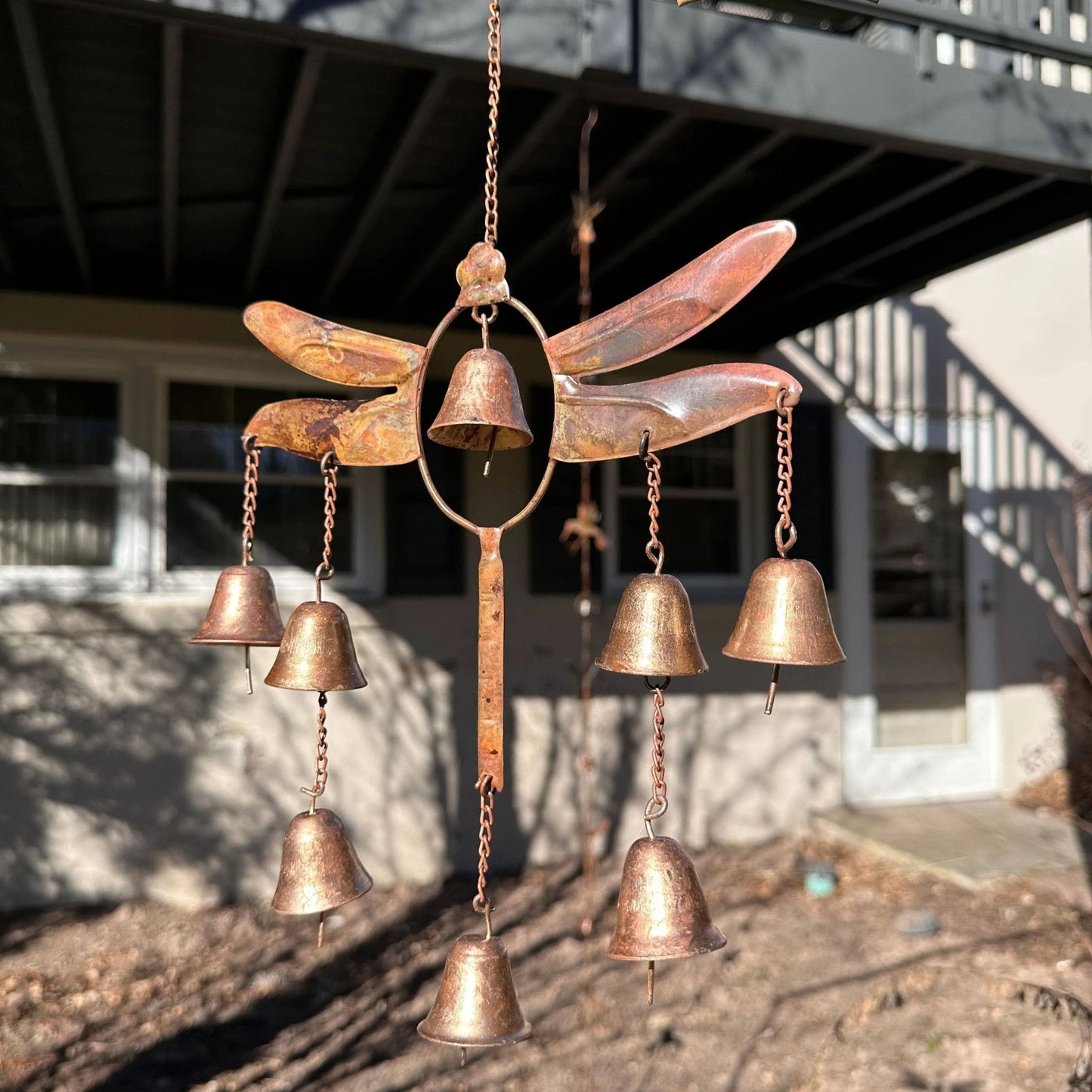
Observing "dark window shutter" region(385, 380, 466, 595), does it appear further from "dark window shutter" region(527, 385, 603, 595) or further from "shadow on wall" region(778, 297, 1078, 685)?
"shadow on wall" region(778, 297, 1078, 685)

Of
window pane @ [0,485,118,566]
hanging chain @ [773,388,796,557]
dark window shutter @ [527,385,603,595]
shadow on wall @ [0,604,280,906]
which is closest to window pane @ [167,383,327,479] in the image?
window pane @ [0,485,118,566]

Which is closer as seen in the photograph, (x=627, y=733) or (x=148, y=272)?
(x=148, y=272)

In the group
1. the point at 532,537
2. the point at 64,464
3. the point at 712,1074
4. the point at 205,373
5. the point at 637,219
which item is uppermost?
the point at 637,219

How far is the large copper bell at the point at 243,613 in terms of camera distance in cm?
204

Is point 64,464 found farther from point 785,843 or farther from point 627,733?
point 785,843

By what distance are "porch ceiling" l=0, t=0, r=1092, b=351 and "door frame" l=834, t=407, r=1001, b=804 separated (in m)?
1.48

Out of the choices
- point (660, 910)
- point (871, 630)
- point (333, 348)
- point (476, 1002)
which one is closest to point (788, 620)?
point (660, 910)

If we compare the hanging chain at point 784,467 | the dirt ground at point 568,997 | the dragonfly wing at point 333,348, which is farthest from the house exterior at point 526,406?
the hanging chain at point 784,467

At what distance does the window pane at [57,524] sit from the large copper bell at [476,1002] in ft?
12.7

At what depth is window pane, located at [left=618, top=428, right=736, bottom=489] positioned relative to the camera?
229 inches

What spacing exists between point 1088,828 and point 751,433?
10.4 ft

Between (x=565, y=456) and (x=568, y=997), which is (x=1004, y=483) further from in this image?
(x=565, y=456)

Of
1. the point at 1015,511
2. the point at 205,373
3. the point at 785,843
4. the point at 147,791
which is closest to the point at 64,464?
the point at 205,373

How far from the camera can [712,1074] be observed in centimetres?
333
